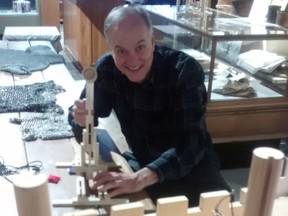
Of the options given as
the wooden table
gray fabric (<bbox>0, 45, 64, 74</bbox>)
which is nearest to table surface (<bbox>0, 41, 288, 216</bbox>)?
the wooden table

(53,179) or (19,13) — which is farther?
(19,13)

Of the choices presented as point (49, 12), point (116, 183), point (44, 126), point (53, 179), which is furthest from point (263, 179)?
point (49, 12)

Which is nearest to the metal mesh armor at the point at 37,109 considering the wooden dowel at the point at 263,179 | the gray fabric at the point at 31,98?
the gray fabric at the point at 31,98

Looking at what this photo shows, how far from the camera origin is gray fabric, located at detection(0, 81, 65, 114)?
1524mm

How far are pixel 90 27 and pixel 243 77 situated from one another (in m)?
1.85

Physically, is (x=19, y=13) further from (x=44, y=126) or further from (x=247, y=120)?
(x=44, y=126)

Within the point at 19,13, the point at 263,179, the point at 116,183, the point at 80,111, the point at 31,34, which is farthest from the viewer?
the point at 19,13

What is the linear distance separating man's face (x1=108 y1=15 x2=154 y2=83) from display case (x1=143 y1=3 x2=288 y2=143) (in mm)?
941

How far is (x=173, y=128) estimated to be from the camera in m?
1.33

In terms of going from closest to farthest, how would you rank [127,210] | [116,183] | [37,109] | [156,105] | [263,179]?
[263,179] → [127,210] → [116,183] → [156,105] → [37,109]

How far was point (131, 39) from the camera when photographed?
1190mm

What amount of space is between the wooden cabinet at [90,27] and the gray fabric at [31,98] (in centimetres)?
201

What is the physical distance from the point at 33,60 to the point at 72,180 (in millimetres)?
1363

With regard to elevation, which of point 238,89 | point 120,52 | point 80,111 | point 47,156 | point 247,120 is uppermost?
point 120,52
